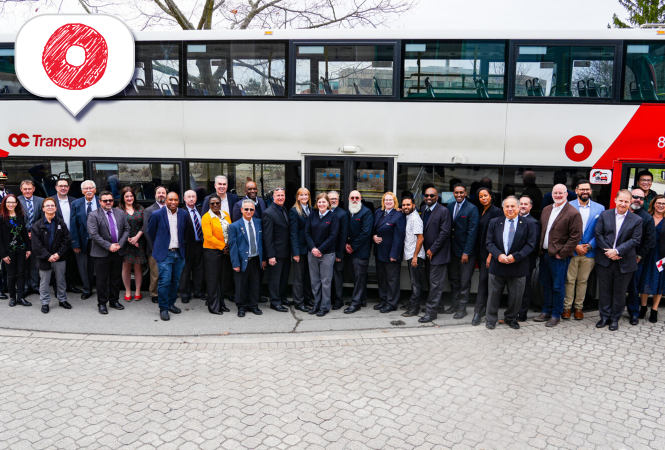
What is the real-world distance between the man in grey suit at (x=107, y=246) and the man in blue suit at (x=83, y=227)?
47 cm

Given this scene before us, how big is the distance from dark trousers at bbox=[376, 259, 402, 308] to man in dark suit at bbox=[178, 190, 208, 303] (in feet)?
9.04

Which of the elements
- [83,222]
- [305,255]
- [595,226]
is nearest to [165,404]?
[305,255]

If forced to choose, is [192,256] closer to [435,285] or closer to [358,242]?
[358,242]

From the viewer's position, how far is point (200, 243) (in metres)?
7.86

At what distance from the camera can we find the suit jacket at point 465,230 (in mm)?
7117

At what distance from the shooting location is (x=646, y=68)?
711 centimetres

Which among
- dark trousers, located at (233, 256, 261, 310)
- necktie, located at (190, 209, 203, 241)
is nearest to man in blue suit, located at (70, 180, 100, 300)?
necktie, located at (190, 209, 203, 241)

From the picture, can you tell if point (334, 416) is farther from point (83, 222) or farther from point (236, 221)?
point (83, 222)

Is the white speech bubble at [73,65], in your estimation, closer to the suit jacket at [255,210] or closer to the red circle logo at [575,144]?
the suit jacket at [255,210]

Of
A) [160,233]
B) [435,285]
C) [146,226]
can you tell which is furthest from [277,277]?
[435,285]

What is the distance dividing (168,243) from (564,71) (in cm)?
611

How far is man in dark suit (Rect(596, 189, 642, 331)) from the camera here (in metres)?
6.68

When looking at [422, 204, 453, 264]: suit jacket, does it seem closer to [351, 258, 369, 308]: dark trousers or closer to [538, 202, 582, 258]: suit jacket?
[351, 258, 369, 308]: dark trousers

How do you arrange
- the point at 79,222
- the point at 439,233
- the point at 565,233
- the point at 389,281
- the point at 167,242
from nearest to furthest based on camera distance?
the point at 565,233 < the point at 439,233 < the point at 167,242 < the point at 389,281 < the point at 79,222
